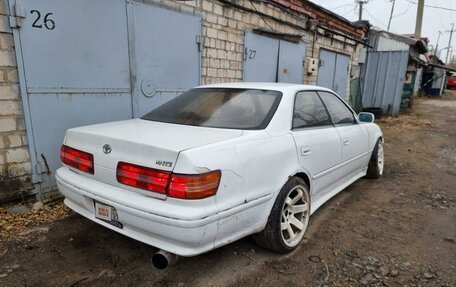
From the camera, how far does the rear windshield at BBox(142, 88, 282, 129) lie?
255cm

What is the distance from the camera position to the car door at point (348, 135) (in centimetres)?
345

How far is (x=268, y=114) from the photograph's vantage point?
2.58 meters

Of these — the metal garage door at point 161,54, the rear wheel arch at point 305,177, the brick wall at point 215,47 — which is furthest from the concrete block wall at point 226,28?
the rear wheel arch at point 305,177

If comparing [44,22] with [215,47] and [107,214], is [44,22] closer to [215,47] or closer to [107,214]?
[107,214]

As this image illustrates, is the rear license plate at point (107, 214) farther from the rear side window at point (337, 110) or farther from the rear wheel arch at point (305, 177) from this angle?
the rear side window at point (337, 110)

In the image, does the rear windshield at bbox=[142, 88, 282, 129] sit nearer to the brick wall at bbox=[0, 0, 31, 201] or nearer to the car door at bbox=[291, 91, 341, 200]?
the car door at bbox=[291, 91, 341, 200]

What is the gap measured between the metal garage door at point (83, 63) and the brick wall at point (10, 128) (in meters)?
0.07

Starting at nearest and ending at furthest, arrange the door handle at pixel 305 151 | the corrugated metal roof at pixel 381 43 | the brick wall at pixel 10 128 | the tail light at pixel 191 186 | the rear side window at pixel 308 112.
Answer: the tail light at pixel 191 186, the door handle at pixel 305 151, the rear side window at pixel 308 112, the brick wall at pixel 10 128, the corrugated metal roof at pixel 381 43

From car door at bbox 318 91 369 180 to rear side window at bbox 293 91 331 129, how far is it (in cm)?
16

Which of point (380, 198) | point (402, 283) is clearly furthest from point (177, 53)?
point (402, 283)

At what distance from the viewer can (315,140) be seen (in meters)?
2.88

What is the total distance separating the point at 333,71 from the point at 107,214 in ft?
32.0

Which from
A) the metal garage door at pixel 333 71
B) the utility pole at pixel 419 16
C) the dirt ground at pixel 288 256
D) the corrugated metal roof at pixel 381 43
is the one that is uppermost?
the utility pole at pixel 419 16

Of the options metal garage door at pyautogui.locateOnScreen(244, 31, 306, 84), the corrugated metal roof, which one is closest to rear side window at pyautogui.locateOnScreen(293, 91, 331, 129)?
metal garage door at pyautogui.locateOnScreen(244, 31, 306, 84)
